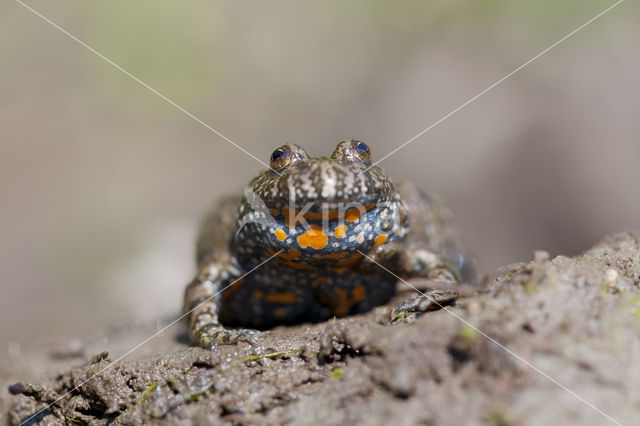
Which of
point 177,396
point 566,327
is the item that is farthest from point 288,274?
point 566,327

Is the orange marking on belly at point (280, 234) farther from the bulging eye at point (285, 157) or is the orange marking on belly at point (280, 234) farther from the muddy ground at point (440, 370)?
the muddy ground at point (440, 370)

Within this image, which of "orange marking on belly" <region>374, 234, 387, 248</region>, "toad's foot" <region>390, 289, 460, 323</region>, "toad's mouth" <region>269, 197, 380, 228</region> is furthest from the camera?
"orange marking on belly" <region>374, 234, 387, 248</region>

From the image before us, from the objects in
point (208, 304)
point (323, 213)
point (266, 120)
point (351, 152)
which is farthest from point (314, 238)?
point (266, 120)

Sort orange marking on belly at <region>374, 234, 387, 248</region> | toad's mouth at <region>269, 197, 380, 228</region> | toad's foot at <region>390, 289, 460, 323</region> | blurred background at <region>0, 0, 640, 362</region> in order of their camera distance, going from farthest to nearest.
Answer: blurred background at <region>0, 0, 640, 362</region> < orange marking on belly at <region>374, 234, 387, 248</region> < toad's mouth at <region>269, 197, 380, 228</region> < toad's foot at <region>390, 289, 460, 323</region>

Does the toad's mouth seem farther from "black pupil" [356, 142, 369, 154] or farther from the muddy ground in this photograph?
the muddy ground

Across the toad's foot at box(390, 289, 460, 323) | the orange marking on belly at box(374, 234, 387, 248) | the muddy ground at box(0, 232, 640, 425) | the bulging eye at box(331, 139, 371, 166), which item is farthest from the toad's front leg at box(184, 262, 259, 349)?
the bulging eye at box(331, 139, 371, 166)

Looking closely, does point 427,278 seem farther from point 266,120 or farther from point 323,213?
point 266,120
